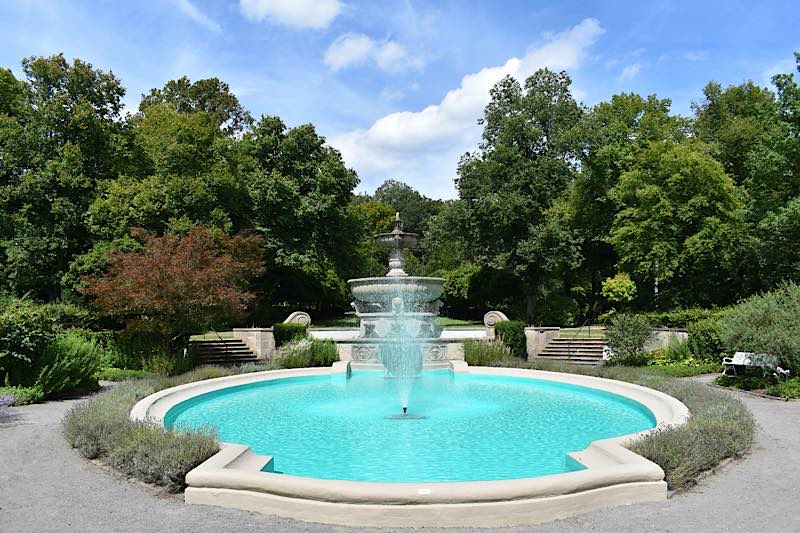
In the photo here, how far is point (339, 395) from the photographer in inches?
573

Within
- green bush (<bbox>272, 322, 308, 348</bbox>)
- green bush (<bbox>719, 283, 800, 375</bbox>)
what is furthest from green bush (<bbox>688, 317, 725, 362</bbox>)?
green bush (<bbox>272, 322, 308, 348</bbox>)

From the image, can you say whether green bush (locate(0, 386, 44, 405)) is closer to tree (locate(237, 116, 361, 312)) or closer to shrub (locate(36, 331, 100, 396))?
shrub (locate(36, 331, 100, 396))

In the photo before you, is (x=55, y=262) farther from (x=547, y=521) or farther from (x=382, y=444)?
(x=547, y=521)

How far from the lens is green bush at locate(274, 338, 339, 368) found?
18.7m

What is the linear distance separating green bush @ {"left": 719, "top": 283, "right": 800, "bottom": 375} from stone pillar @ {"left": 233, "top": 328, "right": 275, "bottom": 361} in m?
15.0

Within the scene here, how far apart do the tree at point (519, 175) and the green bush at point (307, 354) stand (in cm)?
1690

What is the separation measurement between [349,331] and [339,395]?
981cm

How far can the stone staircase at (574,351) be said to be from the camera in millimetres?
22734

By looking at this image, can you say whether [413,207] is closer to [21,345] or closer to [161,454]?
[21,345]

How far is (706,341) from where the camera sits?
19.0 m

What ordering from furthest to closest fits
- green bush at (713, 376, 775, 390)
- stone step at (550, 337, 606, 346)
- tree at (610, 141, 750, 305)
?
tree at (610, 141, 750, 305)
stone step at (550, 337, 606, 346)
green bush at (713, 376, 775, 390)

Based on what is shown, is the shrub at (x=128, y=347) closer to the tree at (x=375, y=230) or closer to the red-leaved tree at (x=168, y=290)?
the red-leaved tree at (x=168, y=290)

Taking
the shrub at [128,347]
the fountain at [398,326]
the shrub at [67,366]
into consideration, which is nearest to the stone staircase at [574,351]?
the fountain at [398,326]

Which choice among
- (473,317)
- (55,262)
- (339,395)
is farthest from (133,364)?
(473,317)
